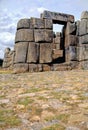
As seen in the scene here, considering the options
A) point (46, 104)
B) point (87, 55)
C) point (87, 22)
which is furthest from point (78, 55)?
point (46, 104)

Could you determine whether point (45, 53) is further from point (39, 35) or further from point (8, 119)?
point (8, 119)

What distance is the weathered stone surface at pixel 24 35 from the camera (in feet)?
56.3

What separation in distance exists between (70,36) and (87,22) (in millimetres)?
1417

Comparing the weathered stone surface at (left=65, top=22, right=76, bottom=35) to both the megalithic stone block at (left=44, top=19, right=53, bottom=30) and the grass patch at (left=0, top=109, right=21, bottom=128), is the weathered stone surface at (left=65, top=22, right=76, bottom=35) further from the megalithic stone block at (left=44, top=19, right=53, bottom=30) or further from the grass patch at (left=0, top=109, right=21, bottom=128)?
the grass patch at (left=0, top=109, right=21, bottom=128)

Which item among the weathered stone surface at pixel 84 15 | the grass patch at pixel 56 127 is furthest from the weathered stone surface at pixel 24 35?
the grass patch at pixel 56 127

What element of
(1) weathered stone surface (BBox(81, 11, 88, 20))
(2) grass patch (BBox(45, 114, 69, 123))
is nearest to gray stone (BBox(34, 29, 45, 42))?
(1) weathered stone surface (BBox(81, 11, 88, 20))

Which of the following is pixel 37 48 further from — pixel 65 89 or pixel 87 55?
pixel 65 89

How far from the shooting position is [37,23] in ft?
57.7

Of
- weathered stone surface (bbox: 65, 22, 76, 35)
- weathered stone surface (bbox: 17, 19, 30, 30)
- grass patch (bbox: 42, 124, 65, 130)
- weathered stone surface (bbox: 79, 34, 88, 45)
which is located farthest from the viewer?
weathered stone surface (bbox: 65, 22, 76, 35)

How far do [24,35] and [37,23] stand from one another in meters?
1.15

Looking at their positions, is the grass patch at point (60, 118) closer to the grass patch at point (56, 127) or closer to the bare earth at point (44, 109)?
the bare earth at point (44, 109)

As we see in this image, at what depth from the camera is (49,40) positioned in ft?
58.1

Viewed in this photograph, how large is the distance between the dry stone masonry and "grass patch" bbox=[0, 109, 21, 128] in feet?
35.5

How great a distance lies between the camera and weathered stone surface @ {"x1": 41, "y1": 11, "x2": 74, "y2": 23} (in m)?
18.1
